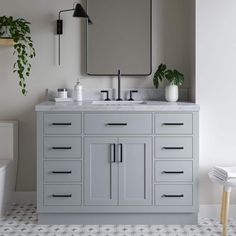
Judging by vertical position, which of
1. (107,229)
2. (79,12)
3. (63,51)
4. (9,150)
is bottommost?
(107,229)

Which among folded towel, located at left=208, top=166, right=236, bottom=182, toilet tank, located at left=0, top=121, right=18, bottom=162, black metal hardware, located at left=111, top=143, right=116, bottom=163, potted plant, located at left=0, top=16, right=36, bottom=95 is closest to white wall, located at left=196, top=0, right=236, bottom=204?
folded towel, located at left=208, top=166, right=236, bottom=182

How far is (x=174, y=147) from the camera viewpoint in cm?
409

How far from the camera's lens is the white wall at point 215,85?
4.23 metres

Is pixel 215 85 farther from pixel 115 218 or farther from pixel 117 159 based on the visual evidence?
pixel 115 218

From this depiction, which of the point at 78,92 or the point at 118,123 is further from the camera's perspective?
the point at 78,92

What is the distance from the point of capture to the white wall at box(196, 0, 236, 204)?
13.9 feet

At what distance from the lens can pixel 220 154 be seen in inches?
170

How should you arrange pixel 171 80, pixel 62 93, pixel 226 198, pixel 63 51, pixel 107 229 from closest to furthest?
pixel 226 198
pixel 107 229
pixel 171 80
pixel 62 93
pixel 63 51

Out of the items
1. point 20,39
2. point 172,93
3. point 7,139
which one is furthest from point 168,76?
point 7,139

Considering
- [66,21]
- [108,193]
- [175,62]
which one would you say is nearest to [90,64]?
[66,21]

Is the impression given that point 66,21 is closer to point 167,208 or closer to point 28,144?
point 28,144

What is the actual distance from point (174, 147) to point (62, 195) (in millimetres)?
928

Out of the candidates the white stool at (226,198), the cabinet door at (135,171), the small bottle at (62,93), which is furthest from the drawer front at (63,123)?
the white stool at (226,198)

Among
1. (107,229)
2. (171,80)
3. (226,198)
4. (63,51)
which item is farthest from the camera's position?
(63,51)
